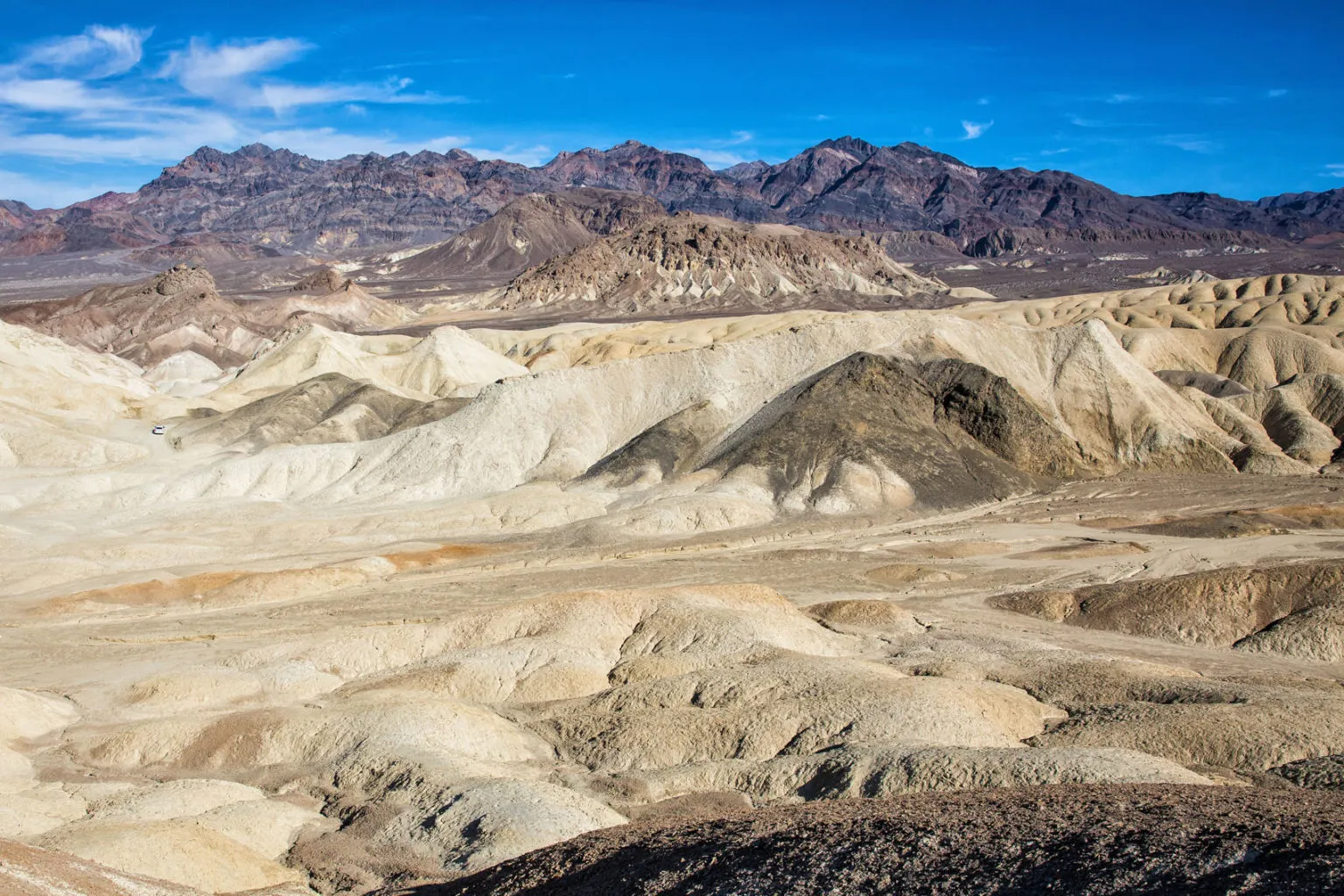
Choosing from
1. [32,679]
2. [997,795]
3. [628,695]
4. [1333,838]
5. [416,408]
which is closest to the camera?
[1333,838]

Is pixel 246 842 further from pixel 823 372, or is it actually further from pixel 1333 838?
pixel 823 372

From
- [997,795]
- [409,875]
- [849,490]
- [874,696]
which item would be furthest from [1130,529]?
[409,875]

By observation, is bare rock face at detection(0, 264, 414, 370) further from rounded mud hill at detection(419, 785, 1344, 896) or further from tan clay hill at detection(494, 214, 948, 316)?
rounded mud hill at detection(419, 785, 1344, 896)

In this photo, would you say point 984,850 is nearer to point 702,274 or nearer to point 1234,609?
point 1234,609

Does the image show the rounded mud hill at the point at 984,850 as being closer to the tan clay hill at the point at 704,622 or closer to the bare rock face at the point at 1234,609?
the tan clay hill at the point at 704,622

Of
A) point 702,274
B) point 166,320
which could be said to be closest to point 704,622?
point 166,320
